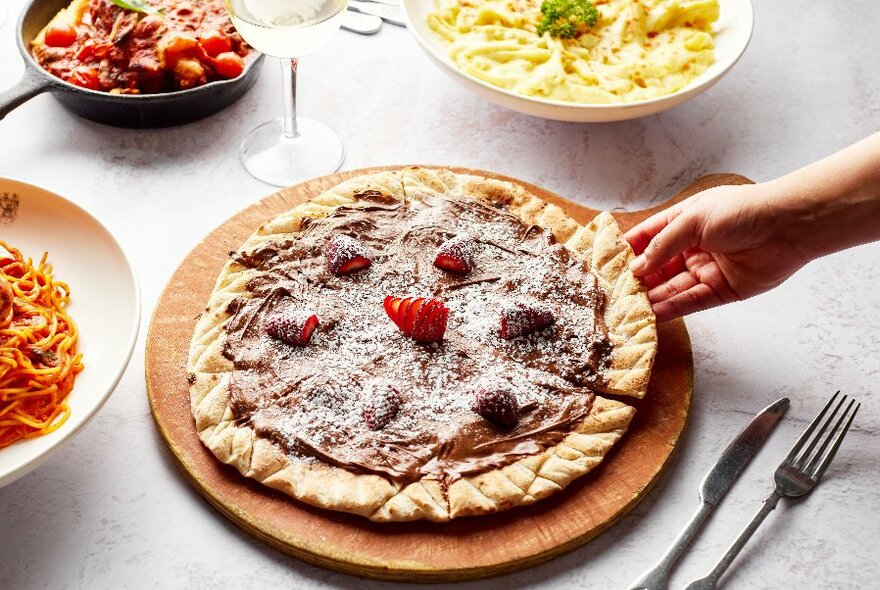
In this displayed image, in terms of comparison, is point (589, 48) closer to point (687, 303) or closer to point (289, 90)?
point (289, 90)

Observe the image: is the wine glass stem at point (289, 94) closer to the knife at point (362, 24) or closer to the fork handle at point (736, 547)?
the knife at point (362, 24)

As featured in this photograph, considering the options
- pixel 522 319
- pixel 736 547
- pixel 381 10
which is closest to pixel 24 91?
pixel 381 10

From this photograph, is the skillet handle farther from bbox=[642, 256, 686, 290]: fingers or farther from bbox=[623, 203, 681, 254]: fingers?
bbox=[642, 256, 686, 290]: fingers

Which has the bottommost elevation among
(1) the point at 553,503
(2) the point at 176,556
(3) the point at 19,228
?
(2) the point at 176,556

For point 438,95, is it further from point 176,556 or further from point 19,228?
point 176,556

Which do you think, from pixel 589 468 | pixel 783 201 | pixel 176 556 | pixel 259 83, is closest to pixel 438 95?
pixel 259 83

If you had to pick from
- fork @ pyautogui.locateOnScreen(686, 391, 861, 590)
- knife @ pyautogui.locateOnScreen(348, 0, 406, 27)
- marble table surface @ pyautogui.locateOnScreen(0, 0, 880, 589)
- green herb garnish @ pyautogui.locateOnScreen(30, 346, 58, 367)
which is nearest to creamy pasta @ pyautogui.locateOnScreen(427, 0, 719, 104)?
marble table surface @ pyautogui.locateOnScreen(0, 0, 880, 589)
